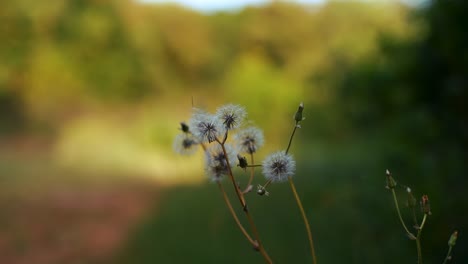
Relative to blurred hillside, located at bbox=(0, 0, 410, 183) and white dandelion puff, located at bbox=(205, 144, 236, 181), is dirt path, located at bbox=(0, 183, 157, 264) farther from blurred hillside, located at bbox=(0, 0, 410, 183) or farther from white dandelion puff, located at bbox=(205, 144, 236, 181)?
white dandelion puff, located at bbox=(205, 144, 236, 181)

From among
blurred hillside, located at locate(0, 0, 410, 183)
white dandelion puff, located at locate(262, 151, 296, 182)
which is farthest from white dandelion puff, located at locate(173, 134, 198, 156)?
blurred hillside, located at locate(0, 0, 410, 183)

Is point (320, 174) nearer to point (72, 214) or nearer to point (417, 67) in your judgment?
point (417, 67)

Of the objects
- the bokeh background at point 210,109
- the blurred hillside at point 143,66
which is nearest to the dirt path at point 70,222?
the bokeh background at point 210,109

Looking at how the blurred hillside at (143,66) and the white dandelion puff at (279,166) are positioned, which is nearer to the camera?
the white dandelion puff at (279,166)

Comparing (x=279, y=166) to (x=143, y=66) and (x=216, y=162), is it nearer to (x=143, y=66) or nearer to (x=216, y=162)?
(x=216, y=162)

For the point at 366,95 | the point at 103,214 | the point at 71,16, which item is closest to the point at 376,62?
the point at 366,95

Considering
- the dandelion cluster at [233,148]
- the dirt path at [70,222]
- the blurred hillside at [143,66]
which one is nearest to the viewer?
the dandelion cluster at [233,148]

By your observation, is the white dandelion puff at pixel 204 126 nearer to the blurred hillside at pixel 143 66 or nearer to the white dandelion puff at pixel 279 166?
the white dandelion puff at pixel 279 166
